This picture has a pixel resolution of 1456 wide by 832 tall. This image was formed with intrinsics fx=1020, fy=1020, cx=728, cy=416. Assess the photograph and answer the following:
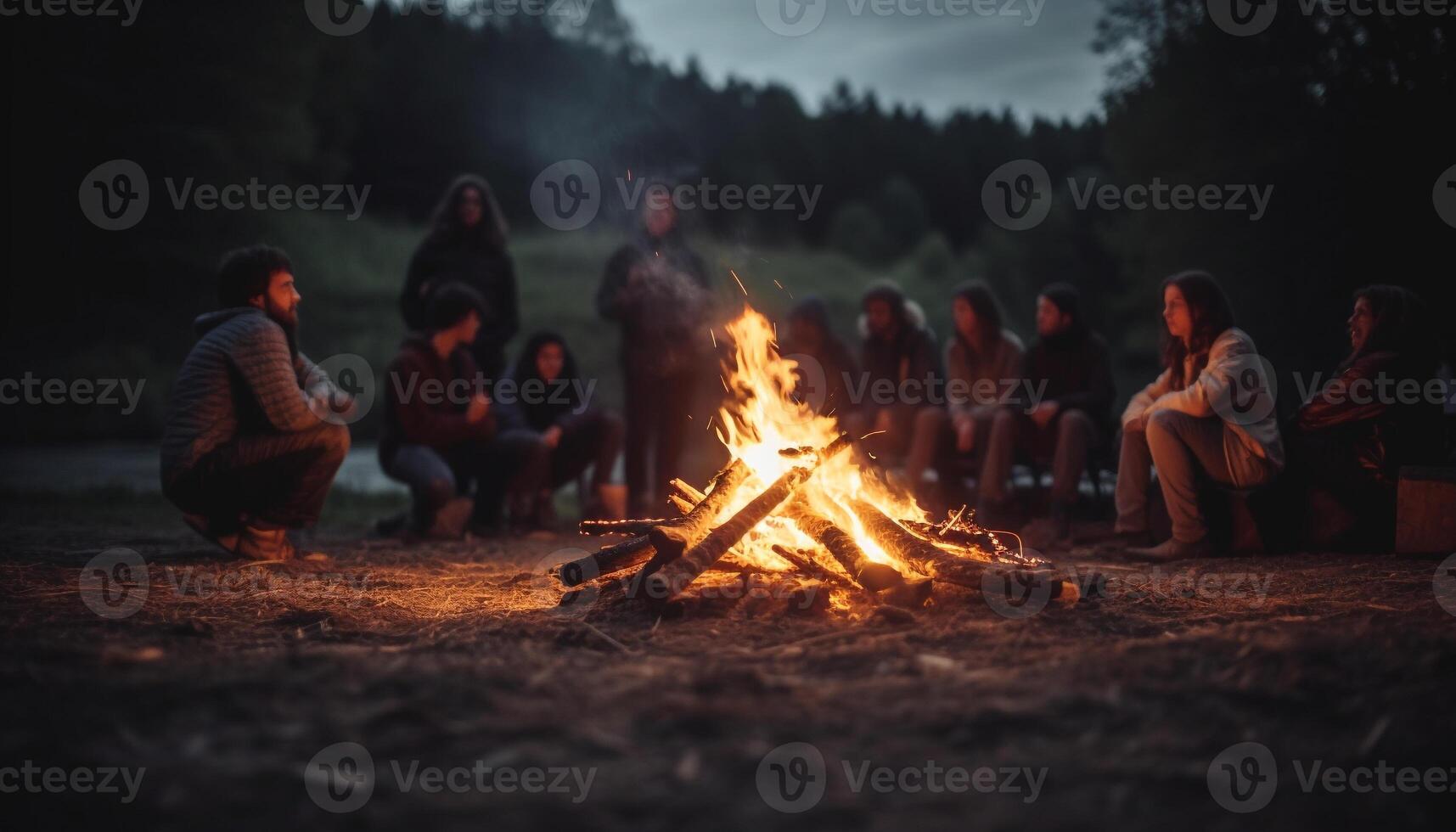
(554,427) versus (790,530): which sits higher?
(554,427)

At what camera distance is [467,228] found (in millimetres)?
8109

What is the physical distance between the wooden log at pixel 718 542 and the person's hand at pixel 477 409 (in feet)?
9.97

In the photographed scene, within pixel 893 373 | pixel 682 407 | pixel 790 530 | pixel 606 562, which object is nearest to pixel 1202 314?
pixel 893 373

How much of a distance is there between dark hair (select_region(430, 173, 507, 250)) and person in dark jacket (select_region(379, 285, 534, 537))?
71 centimetres

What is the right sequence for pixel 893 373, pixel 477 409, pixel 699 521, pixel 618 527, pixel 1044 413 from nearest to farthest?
pixel 699 521 → pixel 618 527 → pixel 1044 413 → pixel 477 409 → pixel 893 373

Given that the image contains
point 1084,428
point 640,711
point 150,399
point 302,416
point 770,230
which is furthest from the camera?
point 770,230

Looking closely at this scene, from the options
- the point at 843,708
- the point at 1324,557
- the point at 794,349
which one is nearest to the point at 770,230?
the point at 794,349

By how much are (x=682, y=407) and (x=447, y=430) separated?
1.83m

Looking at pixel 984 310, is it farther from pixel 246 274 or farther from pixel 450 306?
pixel 246 274

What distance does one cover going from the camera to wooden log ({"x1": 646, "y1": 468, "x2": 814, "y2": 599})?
14.3 feet

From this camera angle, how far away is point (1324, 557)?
5.66 m

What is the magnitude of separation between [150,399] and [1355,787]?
15.2 meters

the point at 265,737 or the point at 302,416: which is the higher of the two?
the point at 302,416

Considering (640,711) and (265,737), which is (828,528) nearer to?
(640,711)
